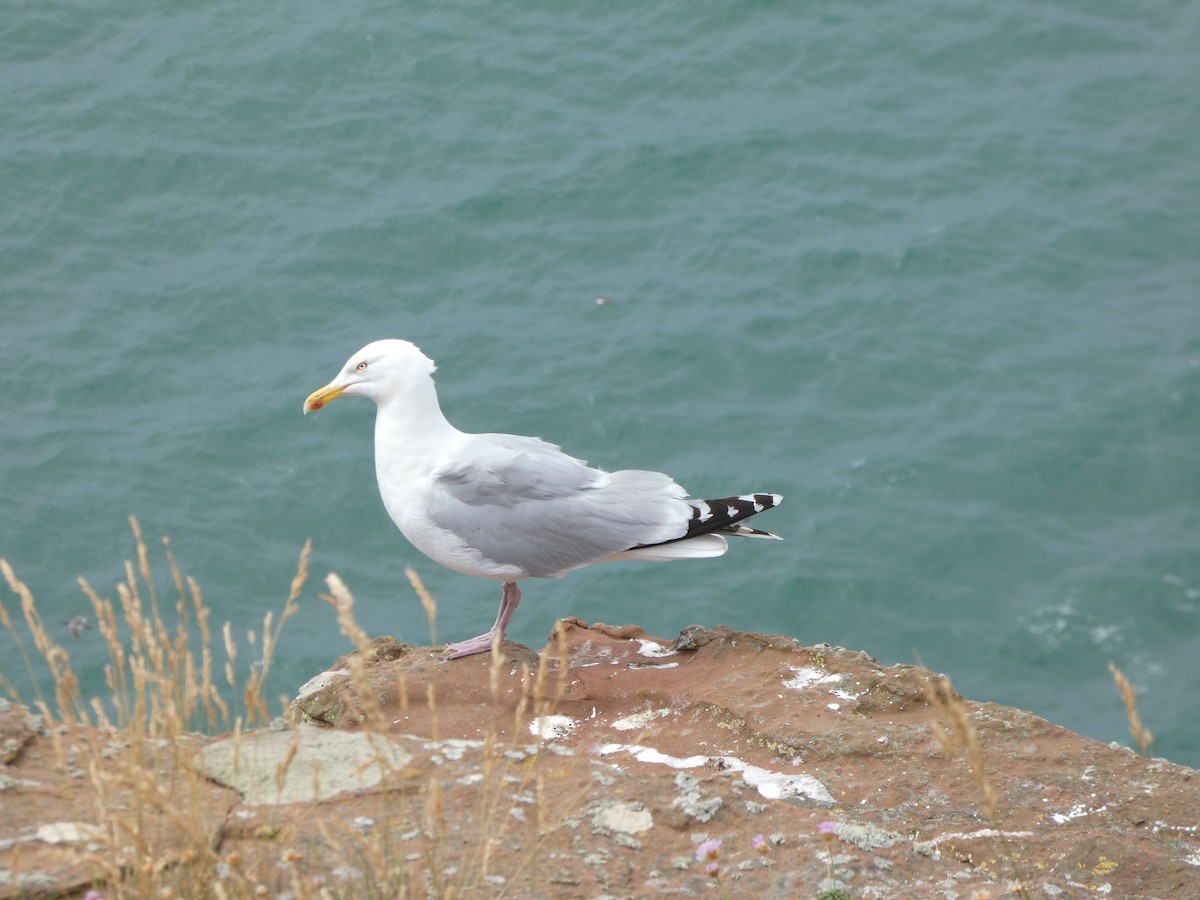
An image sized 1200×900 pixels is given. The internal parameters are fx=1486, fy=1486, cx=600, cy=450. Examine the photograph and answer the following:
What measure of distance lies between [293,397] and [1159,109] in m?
12.9

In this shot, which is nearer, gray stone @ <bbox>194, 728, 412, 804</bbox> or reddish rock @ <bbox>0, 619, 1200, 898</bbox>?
reddish rock @ <bbox>0, 619, 1200, 898</bbox>

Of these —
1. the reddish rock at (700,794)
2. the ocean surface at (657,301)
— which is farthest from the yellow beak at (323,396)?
the ocean surface at (657,301)

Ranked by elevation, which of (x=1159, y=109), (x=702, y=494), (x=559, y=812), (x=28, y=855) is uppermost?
(x=28, y=855)

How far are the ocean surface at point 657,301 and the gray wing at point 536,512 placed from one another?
8569mm

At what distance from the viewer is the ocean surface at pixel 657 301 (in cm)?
1622

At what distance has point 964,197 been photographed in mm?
20281

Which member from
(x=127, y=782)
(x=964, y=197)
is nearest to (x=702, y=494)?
(x=964, y=197)

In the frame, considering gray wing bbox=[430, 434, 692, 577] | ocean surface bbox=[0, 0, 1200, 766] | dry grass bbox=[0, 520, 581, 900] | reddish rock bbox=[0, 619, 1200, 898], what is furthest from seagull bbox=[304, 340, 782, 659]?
ocean surface bbox=[0, 0, 1200, 766]

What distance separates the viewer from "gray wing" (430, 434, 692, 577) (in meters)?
7.18

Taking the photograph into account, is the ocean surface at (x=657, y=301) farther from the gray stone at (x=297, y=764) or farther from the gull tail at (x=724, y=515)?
the gray stone at (x=297, y=764)

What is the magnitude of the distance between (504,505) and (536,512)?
16 cm

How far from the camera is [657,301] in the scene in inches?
754

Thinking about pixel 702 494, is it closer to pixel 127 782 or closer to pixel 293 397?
pixel 293 397

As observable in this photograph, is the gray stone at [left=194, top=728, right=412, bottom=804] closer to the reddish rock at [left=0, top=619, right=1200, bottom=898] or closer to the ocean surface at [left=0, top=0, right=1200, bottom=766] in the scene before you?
the reddish rock at [left=0, top=619, right=1200, bottom=898]
